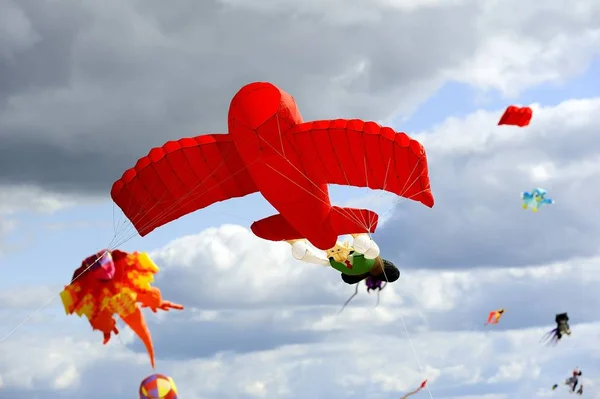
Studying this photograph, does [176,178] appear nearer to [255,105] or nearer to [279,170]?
[279,170]

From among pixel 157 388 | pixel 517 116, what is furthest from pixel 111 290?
pixel 517 116

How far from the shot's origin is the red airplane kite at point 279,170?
35.1m

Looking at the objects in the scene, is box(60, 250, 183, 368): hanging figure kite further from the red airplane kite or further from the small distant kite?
the small distant kite

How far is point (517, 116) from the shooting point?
133 ft

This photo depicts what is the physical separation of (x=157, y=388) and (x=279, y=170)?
8608 millimetres

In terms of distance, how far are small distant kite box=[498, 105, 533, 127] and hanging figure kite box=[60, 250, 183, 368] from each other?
53.3 feet

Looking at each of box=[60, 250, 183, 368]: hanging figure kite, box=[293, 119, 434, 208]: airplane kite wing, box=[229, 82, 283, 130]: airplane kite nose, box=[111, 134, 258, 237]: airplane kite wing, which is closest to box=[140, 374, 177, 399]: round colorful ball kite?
box=[60, 250, 183, 368]: hanging figure kite

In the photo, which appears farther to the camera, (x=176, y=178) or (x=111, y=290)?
(x=176, y=178)

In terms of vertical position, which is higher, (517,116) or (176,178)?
(517,116)

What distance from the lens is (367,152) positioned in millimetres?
35406

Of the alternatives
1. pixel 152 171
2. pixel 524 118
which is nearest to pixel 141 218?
pixel 152 171

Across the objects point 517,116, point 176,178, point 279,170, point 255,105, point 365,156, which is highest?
point 517,116

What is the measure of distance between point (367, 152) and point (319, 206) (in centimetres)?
280

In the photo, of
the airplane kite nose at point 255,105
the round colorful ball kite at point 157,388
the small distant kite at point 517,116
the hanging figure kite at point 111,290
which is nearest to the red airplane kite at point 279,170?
the airplane kite nose at point 255,105
